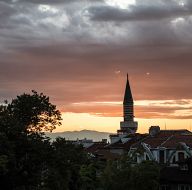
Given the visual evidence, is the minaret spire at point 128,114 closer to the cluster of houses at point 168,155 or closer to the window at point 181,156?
the cluster of houses at point 168,155

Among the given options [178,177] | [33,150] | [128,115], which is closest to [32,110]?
[33,150]

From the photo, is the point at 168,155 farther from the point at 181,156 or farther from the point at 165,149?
the point at 181,156

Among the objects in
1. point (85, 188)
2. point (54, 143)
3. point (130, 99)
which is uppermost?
point (130, 99)

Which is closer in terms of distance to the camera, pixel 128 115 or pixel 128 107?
pixel 128 115

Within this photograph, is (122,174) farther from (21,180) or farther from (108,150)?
(108,150)

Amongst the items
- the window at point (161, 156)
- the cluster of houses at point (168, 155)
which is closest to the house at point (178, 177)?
the cluster of houses at point (168, 155)

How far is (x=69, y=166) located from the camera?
60375mm

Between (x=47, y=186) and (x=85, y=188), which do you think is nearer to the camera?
(x=47, y=186)

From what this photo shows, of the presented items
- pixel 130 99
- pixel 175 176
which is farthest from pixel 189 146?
pixel 130 99

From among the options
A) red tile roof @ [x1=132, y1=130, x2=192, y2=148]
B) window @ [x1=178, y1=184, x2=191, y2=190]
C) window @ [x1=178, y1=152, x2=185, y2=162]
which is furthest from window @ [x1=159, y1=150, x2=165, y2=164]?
window @ [x1=178, y1=184, x2=191, y2=190]

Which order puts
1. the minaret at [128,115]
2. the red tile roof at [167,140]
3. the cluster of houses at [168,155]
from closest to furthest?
the cluster of houses at [168,155] → the red tile roof at [167,140] → the minaret at [128,115]

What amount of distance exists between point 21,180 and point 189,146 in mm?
28935

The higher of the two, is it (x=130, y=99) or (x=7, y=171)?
(x=130, y=99)

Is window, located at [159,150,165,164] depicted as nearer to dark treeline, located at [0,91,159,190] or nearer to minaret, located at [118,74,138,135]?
dark treeline, located at [0,91,159,190]
